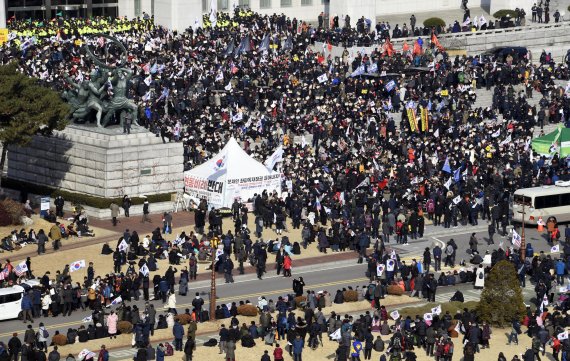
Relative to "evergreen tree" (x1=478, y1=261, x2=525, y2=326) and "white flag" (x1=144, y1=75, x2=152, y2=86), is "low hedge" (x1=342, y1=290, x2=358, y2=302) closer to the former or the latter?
"evergreen tree" (x1=478, y1=261, x2=525, y2=326)

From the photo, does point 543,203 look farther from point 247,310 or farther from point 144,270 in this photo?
point 144,270

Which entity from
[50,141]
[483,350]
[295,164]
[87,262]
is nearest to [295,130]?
[295,164]

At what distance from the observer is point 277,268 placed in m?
87.9

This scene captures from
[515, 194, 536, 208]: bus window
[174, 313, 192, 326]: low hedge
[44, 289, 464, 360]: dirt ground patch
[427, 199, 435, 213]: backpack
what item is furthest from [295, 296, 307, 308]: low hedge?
[515, 194, 536, 208]: bus window

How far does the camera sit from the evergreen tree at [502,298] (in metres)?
80.3

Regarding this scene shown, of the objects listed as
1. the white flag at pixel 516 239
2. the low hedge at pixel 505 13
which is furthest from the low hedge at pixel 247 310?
the low hedge at pixel 505 13

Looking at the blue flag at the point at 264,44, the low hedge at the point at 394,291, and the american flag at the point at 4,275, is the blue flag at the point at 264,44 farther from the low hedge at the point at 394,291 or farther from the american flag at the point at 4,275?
the american flag at the point at 4,275

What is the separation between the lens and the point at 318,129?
106m

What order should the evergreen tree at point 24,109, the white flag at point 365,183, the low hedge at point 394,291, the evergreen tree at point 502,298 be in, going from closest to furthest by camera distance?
the evergreen tree at point 502,298 → the low hedge at point 394,291 → the evergreen tree at point 24,109 → the white flag at point 365,183

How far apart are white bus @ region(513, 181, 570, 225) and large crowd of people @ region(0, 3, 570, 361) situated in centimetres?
96

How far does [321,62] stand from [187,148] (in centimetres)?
1864

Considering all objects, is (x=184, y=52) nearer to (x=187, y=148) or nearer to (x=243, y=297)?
(x=187, y=148)

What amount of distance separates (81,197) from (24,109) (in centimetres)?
506

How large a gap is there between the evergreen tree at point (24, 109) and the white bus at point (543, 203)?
70.0 feet
